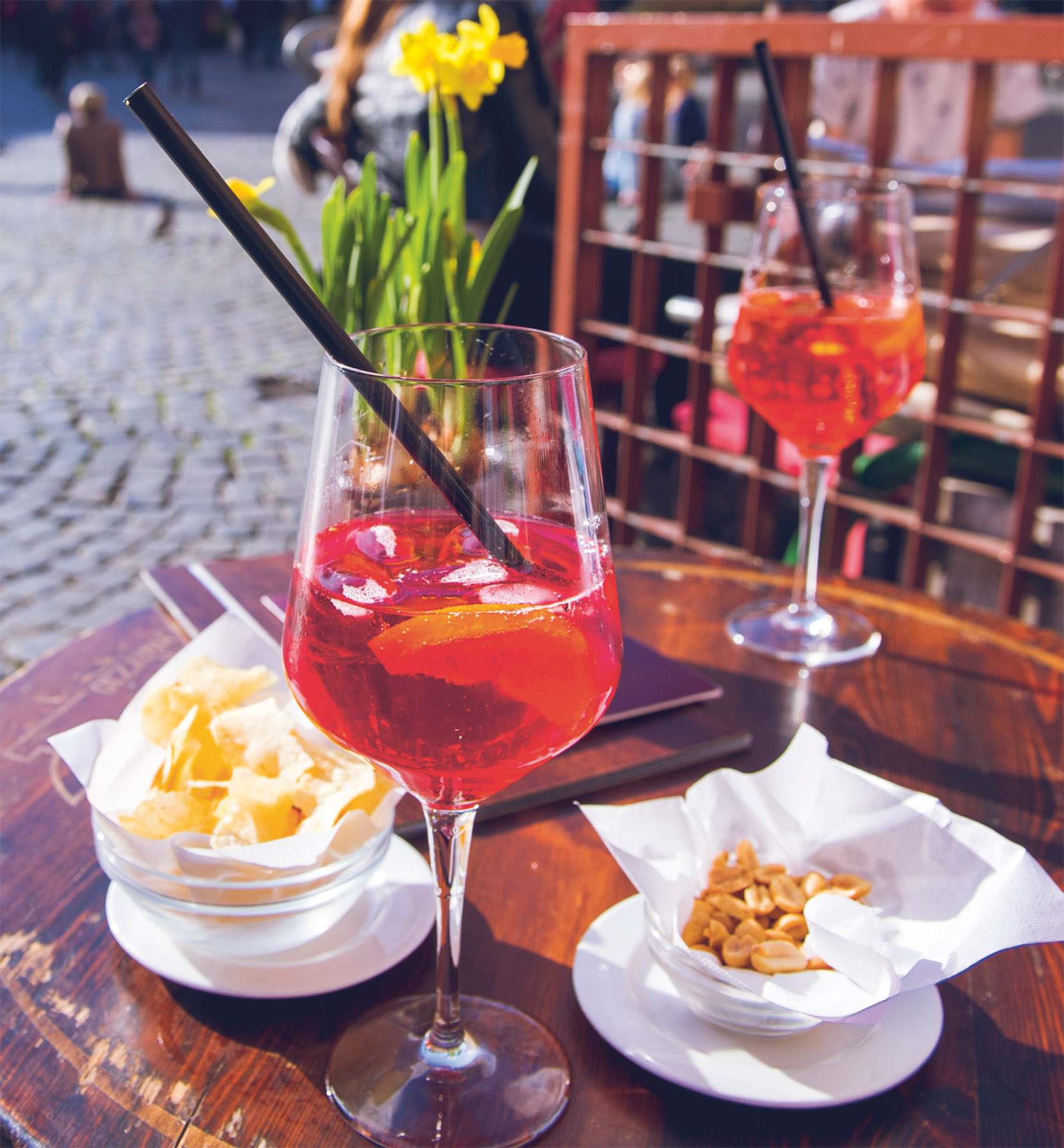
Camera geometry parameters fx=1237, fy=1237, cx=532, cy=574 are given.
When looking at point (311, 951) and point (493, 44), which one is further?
point (493, 44)

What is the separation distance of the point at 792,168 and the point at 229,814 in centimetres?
94

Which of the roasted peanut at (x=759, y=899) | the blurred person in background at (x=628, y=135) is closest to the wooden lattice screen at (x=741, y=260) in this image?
the roasted peanut at (x=759, y=899)

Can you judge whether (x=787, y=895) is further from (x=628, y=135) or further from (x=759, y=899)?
(x=628, y=135)

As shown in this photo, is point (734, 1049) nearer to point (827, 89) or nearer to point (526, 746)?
point (526, 746)

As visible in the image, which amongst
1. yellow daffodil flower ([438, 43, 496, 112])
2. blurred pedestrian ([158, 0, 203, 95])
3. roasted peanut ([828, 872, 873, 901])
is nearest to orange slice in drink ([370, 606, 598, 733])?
roasted peanut ([828, 872, 873, 901])

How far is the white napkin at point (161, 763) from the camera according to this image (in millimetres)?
831

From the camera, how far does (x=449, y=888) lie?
78cm

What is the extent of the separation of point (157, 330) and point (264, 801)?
19.4 feet

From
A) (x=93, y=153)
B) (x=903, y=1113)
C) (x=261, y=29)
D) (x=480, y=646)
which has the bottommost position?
(x=903, y=1113)

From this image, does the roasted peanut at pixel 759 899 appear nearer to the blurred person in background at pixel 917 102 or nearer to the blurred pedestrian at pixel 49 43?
the blurred person in background at pixel 917 102

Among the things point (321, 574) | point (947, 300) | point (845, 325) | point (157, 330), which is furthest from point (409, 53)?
point (157, 330)

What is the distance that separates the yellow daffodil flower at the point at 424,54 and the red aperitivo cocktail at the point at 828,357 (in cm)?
44

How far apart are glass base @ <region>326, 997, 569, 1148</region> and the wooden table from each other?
0.05 feet

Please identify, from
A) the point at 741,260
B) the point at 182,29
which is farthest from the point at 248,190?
the point at 182,29
